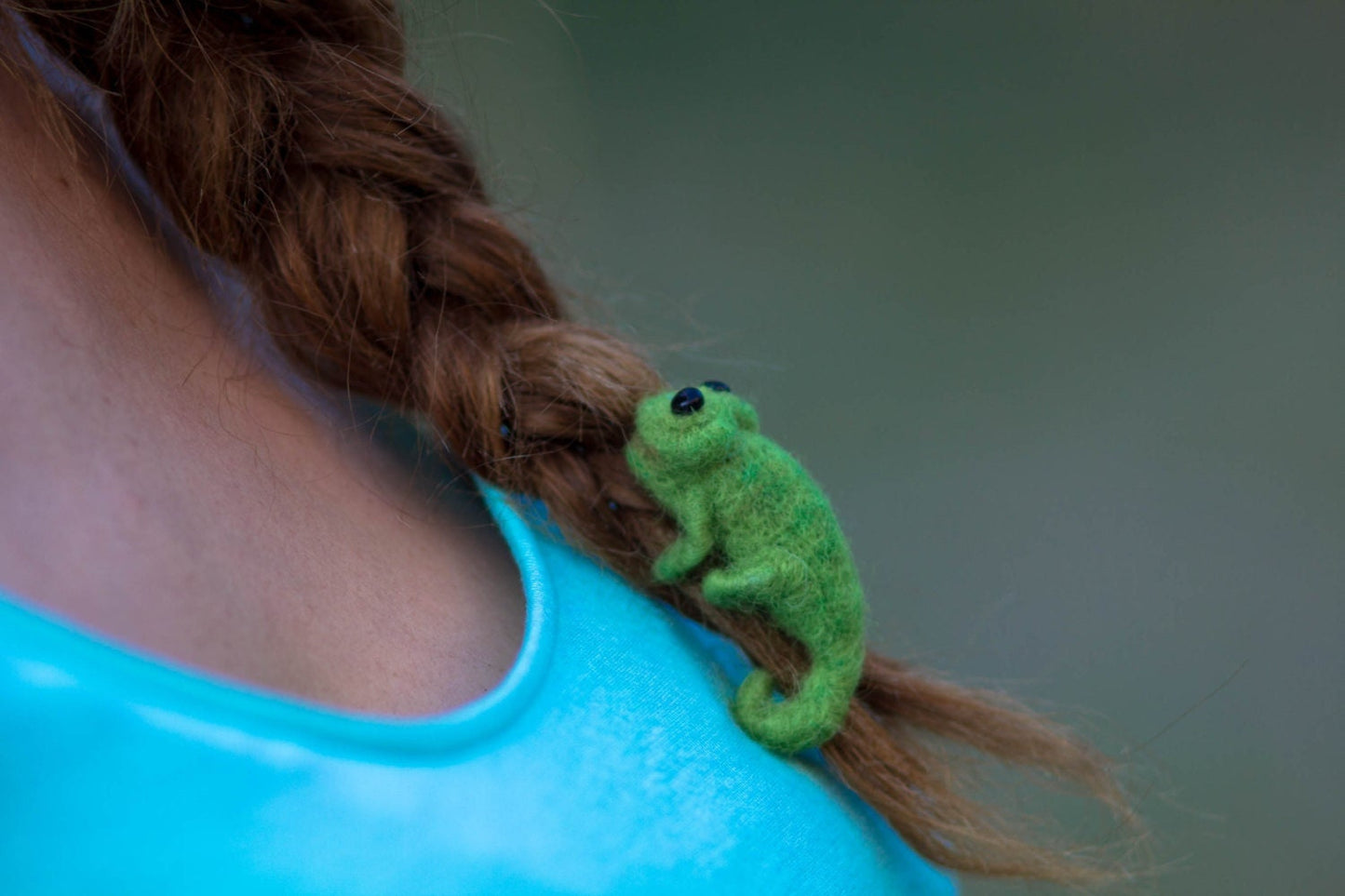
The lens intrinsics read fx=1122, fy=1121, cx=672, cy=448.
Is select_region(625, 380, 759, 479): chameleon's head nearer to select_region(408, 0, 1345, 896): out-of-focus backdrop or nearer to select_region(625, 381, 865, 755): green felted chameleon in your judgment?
select_region(625, 381, 865, 755): green felted chameleon

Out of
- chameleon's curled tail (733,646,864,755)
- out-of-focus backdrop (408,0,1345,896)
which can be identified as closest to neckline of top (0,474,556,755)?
chameleon's curled tail (733,646,864,755)

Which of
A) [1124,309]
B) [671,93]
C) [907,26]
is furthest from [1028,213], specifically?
[671,93]

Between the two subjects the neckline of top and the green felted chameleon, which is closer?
the neckline of top

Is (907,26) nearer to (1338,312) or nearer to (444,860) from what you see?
(1338,312)

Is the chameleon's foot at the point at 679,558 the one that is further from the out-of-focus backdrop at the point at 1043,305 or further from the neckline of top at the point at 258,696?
the out-of-focus backdrop at the point at 1043,305

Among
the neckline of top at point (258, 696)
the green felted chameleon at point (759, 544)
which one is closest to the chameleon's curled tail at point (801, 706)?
the green felted chameleon at point (759, 544)

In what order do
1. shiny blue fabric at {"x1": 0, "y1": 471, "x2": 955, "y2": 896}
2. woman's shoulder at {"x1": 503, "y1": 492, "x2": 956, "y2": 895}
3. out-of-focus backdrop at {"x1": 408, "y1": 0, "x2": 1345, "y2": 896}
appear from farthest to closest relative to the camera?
out-of-focus backdrop at {"x1": 408, "y1": 0, "x2": 1345, "y2": 896} < woman's shoulder at {"x1": 503, "y1": 492, "x2": 956, "y2": 895} < shiny blue fabric at {"x1": 0, "y1": 471, "x2": 955, "y2": 896}

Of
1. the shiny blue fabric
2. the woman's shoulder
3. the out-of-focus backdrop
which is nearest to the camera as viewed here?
the shiny blue fabric

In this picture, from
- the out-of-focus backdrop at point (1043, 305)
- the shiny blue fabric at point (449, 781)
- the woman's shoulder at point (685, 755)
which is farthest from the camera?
the out-of-focus backdrop at point (1043, 305)
